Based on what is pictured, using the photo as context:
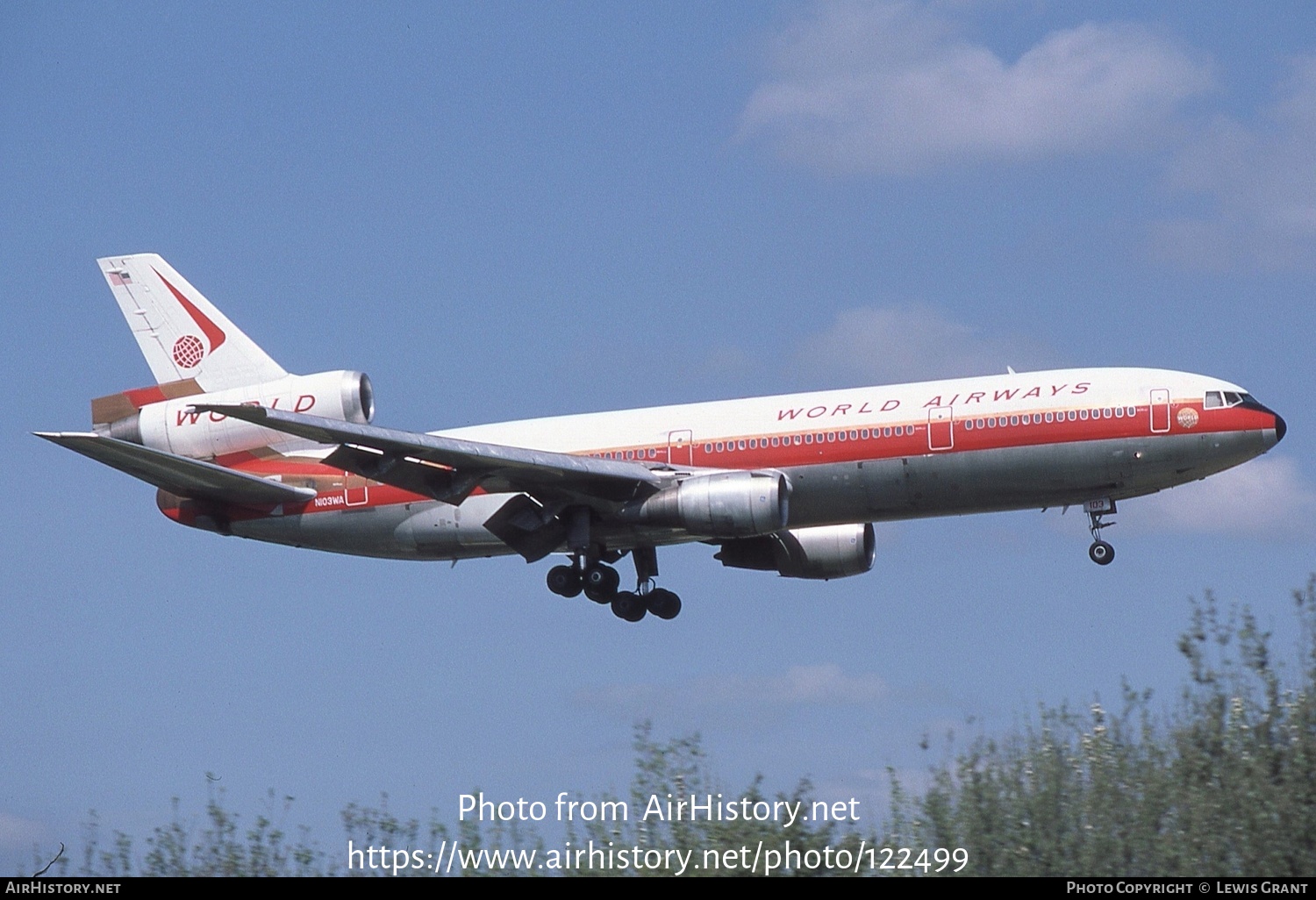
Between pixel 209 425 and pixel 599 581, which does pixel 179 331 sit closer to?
pixel 209 425

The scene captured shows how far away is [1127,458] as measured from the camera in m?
36.5

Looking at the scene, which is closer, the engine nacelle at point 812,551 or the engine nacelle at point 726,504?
the engine nacelle at point 726,504

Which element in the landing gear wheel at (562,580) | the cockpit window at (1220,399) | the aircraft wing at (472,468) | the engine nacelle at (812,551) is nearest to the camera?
the aircraft wing at (472,468)

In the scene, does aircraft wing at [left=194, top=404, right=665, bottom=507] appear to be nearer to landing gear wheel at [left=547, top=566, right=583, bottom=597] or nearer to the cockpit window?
landing gear wheel at [left=547, top=566, right=583, bottom=597]

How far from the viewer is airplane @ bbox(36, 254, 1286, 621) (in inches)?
1438

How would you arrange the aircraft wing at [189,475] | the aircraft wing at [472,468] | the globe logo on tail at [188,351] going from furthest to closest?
the globe logo on tail at [188,351] < the aircraft wing at [189,475] < the aircraft wing at [472,468]

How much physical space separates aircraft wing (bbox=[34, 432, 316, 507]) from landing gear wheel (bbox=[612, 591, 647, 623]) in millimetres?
7681

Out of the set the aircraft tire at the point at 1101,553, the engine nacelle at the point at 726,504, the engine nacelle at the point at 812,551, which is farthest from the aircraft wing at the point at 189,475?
the aircraft tire at the point at 1101,553

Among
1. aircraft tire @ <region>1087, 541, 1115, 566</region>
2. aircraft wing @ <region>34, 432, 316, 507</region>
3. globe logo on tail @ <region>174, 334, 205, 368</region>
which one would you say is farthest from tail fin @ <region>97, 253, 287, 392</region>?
aircraft tire @ <region>1087, 541, 1115, 566</region>

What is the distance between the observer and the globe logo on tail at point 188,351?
4356cm

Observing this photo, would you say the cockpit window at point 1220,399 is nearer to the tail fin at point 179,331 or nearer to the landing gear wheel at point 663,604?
the landing gear wheel at point 663,604

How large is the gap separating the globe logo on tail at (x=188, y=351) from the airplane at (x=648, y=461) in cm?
4

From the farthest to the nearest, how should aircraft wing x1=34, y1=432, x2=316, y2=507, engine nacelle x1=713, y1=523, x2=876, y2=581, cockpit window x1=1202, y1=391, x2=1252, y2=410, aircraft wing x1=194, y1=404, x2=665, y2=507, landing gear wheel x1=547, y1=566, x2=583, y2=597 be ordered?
engine nacelle x1=713, y1=523, x2=876, y2=581, landing gear wheel x1=547, y1=566, x2=583, y2=597, aircraft wing x1=34, y1=432, x2=316, y2=507, cockpit window x1=1202, y1=391, x2=1252, y2=410, aircraft wing x1=194, y1=404, x2=665, y2=507
